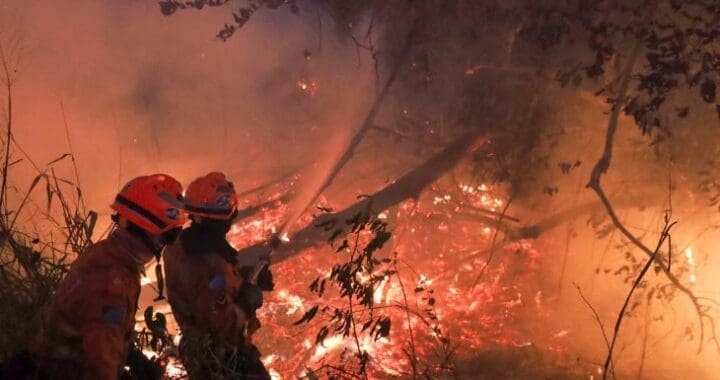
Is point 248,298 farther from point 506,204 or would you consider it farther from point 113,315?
point 506,204

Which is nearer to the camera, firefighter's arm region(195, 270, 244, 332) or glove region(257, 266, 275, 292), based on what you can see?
firefighter's arm region(195, 270, 244, 332)

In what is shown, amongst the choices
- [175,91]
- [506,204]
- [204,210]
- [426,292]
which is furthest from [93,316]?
[175,91]

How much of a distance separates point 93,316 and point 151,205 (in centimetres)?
48

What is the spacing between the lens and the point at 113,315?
2.02 m

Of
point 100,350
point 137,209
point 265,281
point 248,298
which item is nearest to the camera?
point 100,350

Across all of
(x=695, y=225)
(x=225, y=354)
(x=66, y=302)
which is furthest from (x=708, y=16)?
(x=66, y=302)

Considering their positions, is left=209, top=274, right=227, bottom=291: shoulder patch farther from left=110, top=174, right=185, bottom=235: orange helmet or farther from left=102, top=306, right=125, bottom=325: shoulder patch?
left=102, top=306, right=125, bottom=325: shoulder patch

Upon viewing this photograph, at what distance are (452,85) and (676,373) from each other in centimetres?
371

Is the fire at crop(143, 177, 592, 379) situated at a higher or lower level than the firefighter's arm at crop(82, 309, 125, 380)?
higher

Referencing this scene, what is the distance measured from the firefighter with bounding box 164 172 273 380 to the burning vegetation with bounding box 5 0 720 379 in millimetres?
1407

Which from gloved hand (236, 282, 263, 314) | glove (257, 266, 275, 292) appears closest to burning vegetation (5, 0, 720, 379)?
glove (257, 266, 275, 292)

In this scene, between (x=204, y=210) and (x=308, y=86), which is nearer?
(x=204, y=210)

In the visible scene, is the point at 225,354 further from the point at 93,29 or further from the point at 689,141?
the point at 93,29

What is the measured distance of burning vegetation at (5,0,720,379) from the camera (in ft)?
15.3
